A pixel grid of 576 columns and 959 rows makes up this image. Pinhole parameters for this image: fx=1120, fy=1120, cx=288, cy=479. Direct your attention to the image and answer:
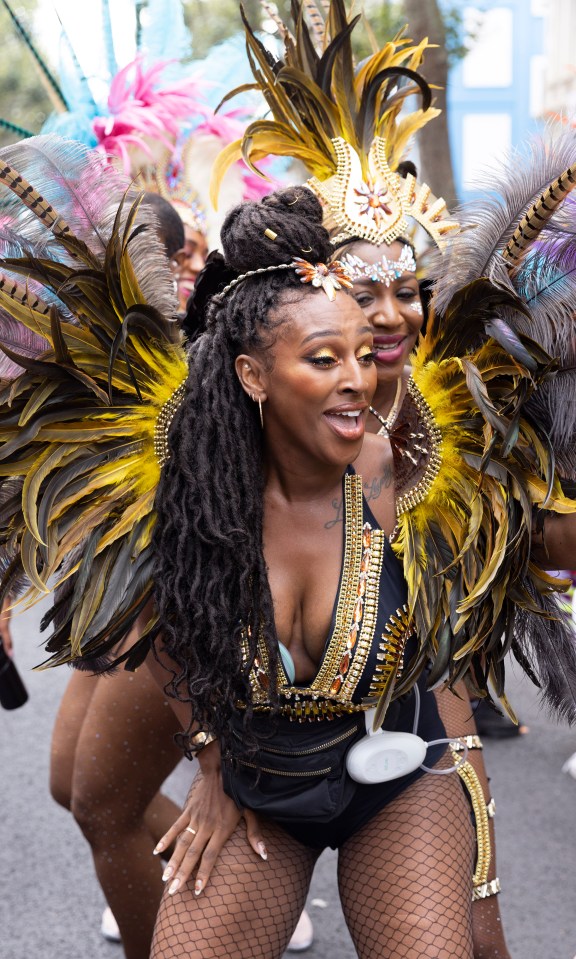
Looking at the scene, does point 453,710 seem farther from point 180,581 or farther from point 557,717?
point 180,581

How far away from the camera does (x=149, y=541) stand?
7.55ft

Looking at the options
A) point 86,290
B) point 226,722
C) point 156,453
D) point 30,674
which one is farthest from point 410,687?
point 30,674

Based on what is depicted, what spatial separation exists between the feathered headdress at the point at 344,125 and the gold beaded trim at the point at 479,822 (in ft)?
4.38

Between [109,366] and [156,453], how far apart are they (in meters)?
0.23

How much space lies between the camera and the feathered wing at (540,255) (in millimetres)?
2152

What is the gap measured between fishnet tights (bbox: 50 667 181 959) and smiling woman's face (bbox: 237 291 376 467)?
1135mm

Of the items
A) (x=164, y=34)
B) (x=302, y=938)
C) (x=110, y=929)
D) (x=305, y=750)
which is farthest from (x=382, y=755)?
(x=164, y=34)

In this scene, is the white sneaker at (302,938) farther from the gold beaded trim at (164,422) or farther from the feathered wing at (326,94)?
the feathered wing at (326,94)

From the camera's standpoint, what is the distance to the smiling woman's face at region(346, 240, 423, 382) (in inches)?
113

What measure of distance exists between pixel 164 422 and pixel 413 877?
3.40 feet

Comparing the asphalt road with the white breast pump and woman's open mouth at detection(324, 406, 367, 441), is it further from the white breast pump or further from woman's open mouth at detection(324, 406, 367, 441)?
woman's open mouth at detection(324, 406, 367, 441)

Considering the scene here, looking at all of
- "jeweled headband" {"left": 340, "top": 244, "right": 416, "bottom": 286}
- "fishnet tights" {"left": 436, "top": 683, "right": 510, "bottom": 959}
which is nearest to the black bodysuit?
"fishnet tights" {"left": 436, "top": 683, "right": 510, "bottom": 959}

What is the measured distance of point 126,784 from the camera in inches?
118

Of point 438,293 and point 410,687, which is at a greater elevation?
point 438,293
